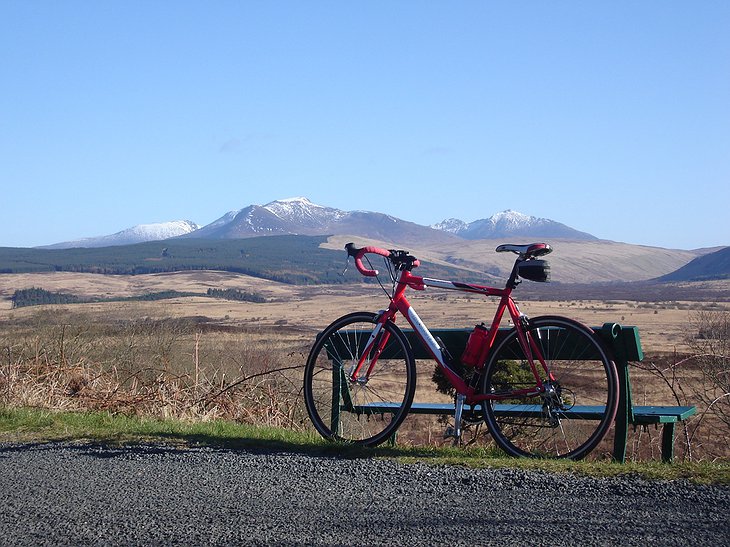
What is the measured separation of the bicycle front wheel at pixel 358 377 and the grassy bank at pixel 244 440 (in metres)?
0.30

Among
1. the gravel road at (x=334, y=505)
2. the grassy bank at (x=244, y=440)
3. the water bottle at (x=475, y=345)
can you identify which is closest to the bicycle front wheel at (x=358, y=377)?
the grassy bank at (x=244, y=440)

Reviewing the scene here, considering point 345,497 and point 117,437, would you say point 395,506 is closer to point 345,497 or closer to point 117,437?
point 345,497

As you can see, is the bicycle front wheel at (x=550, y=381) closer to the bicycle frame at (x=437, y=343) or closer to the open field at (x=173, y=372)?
the bicycle frame at (x=437, y=343)

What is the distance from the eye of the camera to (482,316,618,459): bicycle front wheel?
6.43 metres

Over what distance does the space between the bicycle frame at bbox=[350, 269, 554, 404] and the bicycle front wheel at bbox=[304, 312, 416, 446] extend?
0.03 m

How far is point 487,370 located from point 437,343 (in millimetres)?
596

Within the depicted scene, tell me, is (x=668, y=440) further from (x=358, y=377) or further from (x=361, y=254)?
(x=361, y=254)

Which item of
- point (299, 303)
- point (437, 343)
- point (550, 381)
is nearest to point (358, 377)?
point (437, 343)

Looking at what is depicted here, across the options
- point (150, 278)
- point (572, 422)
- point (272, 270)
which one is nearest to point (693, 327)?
point (572, 422)

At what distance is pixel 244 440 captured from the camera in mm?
7320

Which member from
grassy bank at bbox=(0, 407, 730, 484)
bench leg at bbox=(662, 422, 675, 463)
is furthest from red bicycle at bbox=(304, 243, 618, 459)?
bench leg at bbox=(662, 422, 675, 463)

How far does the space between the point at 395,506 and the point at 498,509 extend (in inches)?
23.5

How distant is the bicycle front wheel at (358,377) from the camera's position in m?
7.36

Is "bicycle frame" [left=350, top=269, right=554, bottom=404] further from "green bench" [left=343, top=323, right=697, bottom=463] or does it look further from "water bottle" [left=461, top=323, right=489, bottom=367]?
"green bench" [left=343, top=323, right=697, bottom=463]
